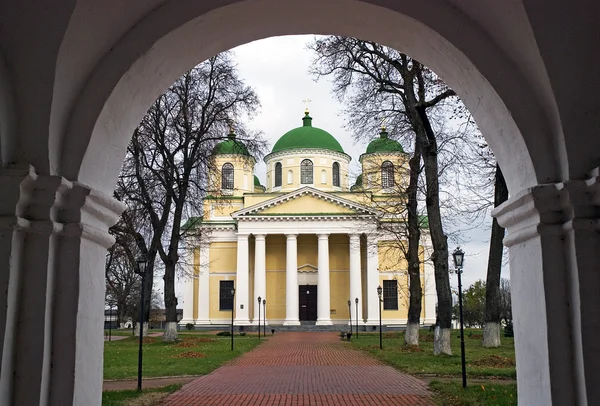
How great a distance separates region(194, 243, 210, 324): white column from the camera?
178 feet

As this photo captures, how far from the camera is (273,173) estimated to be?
194 feet

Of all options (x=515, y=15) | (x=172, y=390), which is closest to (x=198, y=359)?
(x=172, y=390)

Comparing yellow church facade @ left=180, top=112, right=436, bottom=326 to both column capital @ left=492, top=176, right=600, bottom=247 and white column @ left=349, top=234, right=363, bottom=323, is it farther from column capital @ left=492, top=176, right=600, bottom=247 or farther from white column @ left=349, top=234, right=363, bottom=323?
column capital @ left=492, top=176, right=600, bottom=247

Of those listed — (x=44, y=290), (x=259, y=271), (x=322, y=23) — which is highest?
(x=259, y=271)

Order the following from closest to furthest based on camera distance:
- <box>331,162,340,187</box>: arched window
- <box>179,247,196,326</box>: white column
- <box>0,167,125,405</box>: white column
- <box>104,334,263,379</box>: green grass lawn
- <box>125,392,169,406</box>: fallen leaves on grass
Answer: <box>0,167,125,405</box>: white column → <box>125,392,169,406</box>: fallen leaves on grass → <box>104,334,263,379</box>: green grass lawn → <box>179,247,196,326</box>: white column → <box>331,162,340,187</box>: arched window

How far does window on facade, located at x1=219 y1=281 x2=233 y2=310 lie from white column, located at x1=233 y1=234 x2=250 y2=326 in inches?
54.3

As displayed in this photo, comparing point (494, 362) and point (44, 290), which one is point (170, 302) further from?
point (44, 290)

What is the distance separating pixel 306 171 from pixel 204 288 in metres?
14.1

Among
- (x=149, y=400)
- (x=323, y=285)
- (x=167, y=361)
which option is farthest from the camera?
(x=323, y=285)

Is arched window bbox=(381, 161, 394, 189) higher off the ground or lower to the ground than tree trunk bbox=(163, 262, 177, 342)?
higher

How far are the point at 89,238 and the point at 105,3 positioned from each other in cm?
165

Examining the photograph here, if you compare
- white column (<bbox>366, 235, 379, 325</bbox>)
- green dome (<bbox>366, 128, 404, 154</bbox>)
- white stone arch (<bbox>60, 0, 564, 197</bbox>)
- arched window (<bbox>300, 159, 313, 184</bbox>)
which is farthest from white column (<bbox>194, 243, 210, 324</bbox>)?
white stone arch (<bbox>60, 0, 564, 197</bbox>)

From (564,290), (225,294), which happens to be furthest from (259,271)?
(564,290)

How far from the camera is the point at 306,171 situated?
57.7 m
